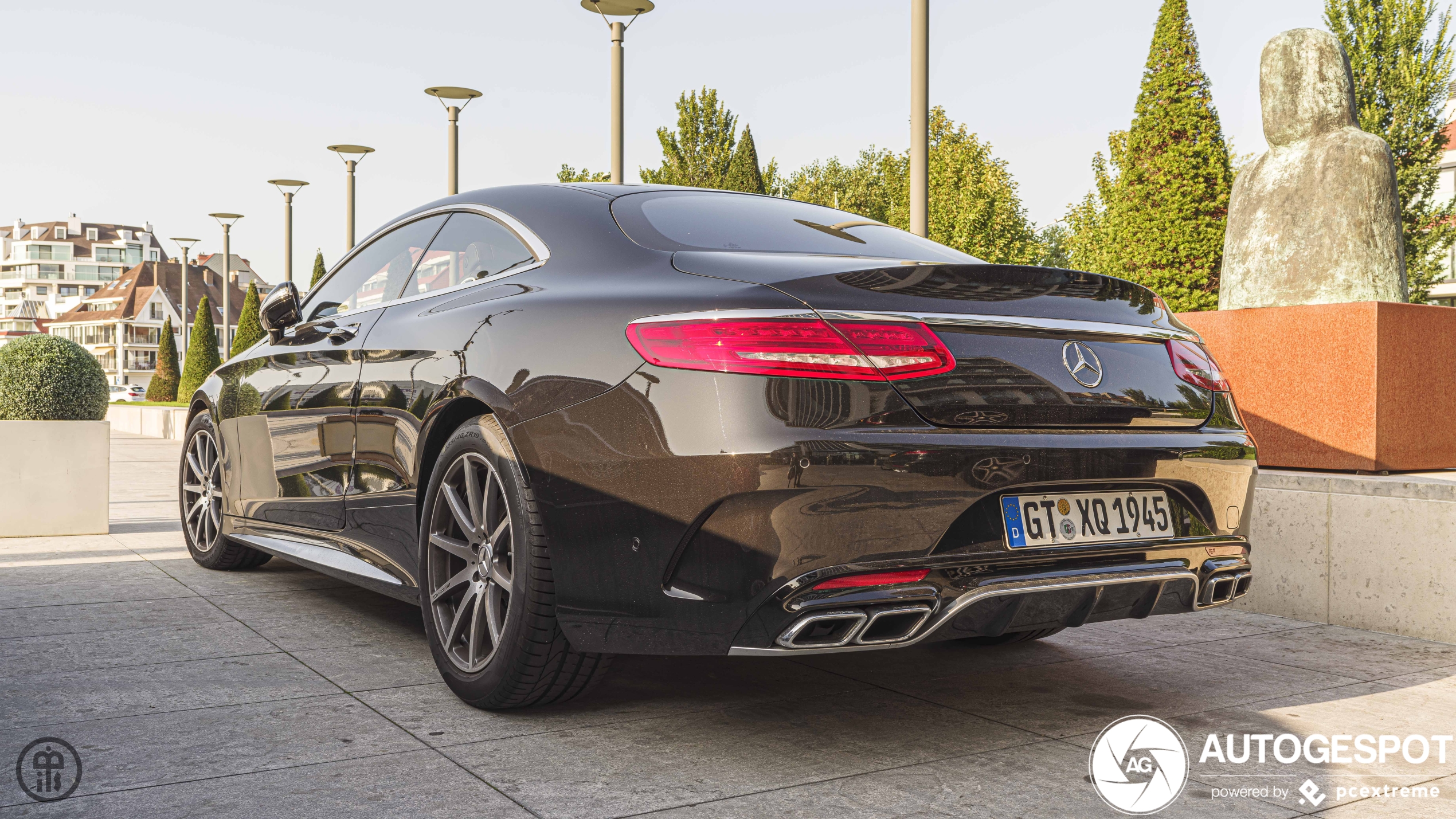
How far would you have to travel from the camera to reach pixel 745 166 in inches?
1491

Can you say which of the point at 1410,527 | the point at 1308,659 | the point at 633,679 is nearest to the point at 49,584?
the point at 633,679

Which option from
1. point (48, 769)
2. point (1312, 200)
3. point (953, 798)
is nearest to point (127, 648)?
point (48, 769)

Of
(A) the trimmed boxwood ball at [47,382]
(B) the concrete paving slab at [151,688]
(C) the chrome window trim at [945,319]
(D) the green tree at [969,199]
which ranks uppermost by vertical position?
(D) the green tree at [969,199]

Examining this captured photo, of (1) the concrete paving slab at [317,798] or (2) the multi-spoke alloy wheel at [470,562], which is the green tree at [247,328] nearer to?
(2) the multi-spoke alloy wheel at [470,562]

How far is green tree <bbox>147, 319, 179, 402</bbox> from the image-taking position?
45062 mm

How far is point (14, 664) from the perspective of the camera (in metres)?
4.04

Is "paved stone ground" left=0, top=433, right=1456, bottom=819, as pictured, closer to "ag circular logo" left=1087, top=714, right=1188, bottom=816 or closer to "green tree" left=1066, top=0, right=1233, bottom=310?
"ag circular logo" left=1087, top=714, right=1188, bottom=816

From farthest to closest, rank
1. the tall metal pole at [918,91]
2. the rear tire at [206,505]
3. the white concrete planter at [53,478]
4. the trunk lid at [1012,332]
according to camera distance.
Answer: the tall metal pole at [918,91] < the white concrete planter at [53,478] < the rear tire at [206,505] < the trunk lid at [1012,332]

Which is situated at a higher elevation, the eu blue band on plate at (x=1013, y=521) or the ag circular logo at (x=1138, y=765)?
the eu blue band on plate at (x=1013, y=521)

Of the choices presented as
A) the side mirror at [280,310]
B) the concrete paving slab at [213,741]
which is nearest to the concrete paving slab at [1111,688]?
the concrete paving slab at [213,741]

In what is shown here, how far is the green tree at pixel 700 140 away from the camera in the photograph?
125 feet

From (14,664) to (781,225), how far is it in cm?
283

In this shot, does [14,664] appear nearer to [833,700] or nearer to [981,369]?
[833,700]

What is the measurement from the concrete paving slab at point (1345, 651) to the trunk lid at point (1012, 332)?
1.62 metres
